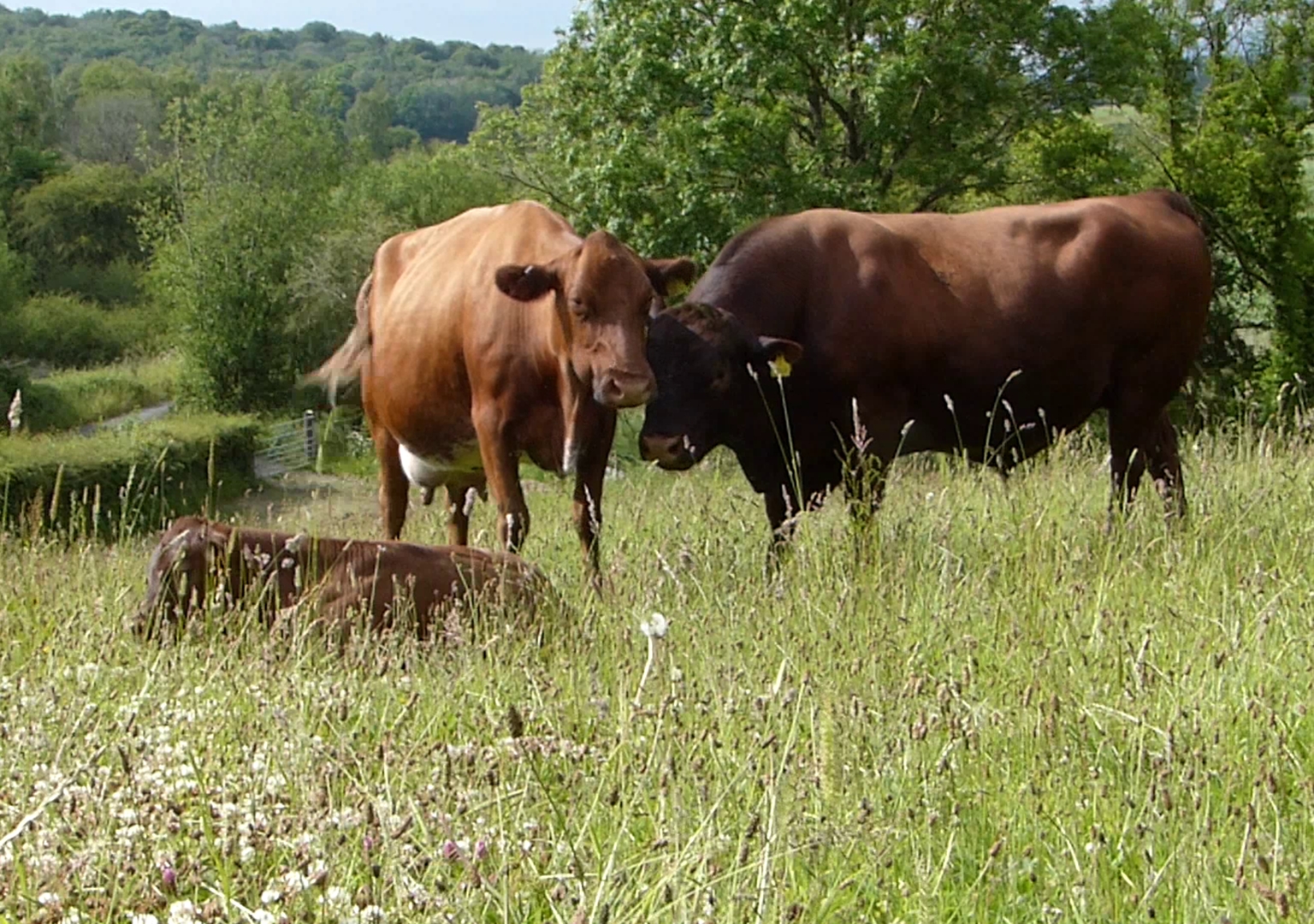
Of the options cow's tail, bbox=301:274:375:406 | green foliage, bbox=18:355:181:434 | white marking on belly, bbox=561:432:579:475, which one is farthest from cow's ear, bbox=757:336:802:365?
green foliage, bbox=18:355:181:434

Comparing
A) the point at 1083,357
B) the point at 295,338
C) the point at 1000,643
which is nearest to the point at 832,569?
the point at 1000,643

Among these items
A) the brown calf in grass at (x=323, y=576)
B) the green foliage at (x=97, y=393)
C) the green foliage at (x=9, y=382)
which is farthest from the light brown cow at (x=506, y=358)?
the green foliage at (x=9, y=382)

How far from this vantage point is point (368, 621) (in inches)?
179

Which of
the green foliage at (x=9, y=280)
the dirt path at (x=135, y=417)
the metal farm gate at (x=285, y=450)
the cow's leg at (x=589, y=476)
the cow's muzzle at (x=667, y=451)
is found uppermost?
the cow's muzzle at (x=667, y=451)

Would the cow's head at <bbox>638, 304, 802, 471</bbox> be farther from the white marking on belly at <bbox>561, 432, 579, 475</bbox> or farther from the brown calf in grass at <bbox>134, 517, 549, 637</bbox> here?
the brown calf in grass at <bbox>134, 517, 549, 637</bbox>

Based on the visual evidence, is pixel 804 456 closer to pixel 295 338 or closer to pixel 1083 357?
pixel 1083 357

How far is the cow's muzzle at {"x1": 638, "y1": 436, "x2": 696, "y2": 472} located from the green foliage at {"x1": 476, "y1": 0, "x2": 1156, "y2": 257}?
20252 mm

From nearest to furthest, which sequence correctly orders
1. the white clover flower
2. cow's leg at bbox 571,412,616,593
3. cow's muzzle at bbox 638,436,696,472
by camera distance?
the white clover flower
cow's muzzle at bbox 638,436,696,472
cow's leg at bbox 571,412,616,593

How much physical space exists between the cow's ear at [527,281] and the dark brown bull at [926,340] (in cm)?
52

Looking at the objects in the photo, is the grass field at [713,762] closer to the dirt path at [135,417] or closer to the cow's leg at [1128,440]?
the cow's leg at [1128,440]

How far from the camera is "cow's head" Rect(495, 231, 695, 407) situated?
6.41 metres

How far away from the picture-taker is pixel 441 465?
27.6 ft

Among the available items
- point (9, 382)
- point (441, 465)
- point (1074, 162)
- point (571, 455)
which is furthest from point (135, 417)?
point (571, 455)

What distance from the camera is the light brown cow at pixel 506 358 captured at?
663 centimetres
